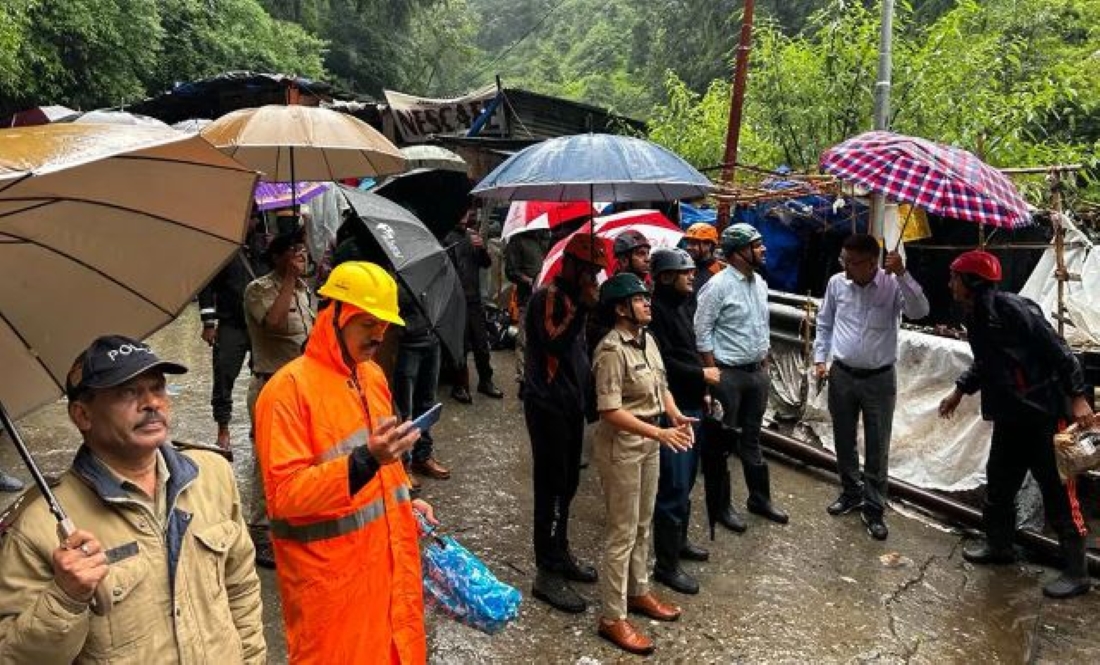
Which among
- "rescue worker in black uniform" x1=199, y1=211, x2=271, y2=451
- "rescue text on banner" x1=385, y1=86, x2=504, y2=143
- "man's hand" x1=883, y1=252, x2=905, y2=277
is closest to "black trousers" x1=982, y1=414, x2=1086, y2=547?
"man's hand" x1=883, y1=252, x2=905, y2=277

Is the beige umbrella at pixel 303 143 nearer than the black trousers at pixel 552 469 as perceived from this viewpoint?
No

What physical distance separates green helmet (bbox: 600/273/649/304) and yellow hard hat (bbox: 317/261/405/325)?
152 centimetres

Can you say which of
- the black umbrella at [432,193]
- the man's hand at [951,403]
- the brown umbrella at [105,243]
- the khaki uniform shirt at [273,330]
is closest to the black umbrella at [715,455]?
the man's hand at [951,403]

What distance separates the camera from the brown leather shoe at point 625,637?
12.3ft

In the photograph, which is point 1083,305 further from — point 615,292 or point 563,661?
point 563,661

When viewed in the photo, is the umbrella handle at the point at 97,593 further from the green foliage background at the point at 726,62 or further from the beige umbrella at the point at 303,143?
the green foliage background at the point at 726,62

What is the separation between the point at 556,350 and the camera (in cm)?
396

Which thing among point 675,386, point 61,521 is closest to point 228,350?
point 675,386

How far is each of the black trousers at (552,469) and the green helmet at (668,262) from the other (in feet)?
3.28

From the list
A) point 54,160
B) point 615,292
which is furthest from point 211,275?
point 615,292

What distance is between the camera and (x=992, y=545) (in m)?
5.04

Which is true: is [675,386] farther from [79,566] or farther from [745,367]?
[79,566]

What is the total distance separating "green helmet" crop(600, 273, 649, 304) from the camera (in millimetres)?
3781

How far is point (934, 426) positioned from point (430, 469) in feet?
13.1
